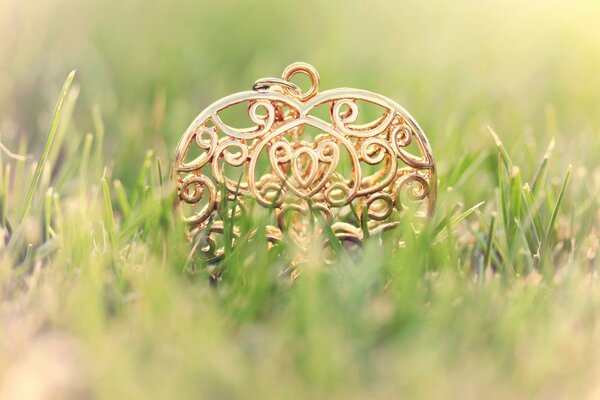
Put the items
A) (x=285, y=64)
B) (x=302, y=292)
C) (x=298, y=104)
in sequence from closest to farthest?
(x=302, y=292) < (x=298, y=104) < (x=285, y=64)

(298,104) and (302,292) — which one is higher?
(298,104)

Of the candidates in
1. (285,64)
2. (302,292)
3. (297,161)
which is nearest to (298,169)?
(297,161)

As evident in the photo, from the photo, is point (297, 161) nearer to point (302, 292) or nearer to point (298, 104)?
point (298, 104)

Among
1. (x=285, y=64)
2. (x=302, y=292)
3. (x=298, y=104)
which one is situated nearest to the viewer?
(x=302, y=292)

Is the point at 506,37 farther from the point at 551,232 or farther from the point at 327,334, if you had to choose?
the point at 327,334

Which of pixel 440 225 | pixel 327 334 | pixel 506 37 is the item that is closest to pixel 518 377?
pixel 327 334
